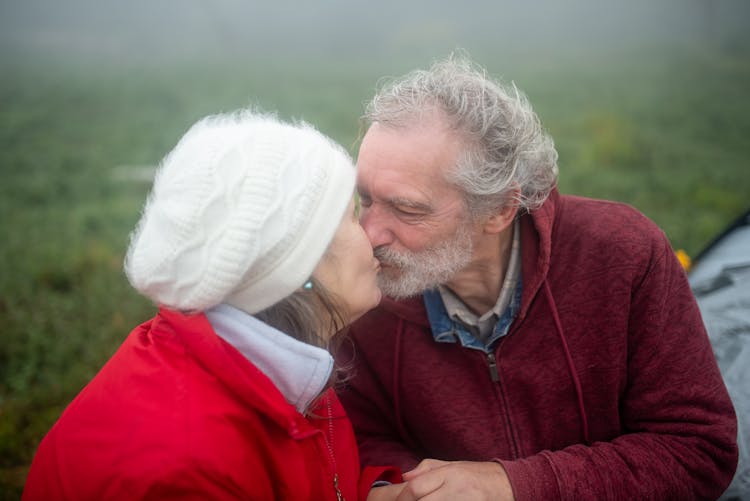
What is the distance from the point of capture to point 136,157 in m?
15.0

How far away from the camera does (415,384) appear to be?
8.98 feet

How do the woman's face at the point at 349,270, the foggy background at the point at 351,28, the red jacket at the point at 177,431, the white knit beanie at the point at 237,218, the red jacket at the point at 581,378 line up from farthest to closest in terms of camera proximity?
the foggy background at the point at 351,28
the red jacket at the point at 581,378
the woman's face at the point at 349,270
the white knit beanie at the point at 237,218
the red jacket at the point at 177,431

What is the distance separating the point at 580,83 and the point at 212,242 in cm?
2527

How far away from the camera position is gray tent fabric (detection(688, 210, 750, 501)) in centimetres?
276

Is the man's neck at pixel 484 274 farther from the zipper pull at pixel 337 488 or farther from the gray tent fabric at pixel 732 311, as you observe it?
the gray tent fabric at pixel 732 311

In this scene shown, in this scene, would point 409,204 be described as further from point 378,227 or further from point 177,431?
point 177,431

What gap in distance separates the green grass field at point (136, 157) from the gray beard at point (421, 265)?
284 centimetres

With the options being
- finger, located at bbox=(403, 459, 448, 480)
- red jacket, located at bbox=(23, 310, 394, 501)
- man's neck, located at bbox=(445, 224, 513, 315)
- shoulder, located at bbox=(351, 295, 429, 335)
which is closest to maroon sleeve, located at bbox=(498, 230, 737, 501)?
finger, located at bbox=(403, 459, 448, 480)

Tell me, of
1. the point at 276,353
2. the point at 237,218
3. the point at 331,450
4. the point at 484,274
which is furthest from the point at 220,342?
the point at 484,274

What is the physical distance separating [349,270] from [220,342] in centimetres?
55

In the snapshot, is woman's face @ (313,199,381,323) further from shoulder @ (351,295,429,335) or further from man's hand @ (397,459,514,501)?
man's hand @ (397,459,514,501)

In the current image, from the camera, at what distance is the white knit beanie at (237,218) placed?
1.72 m

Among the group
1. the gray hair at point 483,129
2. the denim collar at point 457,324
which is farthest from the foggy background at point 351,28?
the denim collar at point 457,324

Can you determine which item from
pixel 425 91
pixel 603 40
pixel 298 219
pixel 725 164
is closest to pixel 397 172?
pixel 425 91
